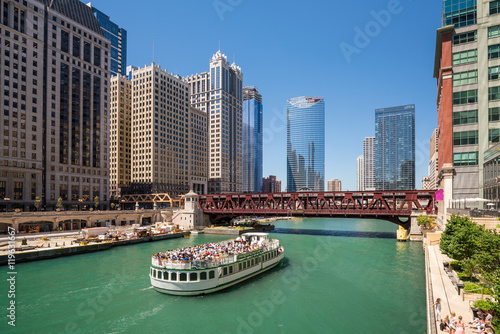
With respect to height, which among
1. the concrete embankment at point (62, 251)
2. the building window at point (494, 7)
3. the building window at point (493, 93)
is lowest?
the concrete embankment at point (62, 251)

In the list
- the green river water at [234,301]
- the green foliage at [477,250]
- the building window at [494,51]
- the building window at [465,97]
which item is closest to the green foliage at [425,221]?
the green river water at [234,301]

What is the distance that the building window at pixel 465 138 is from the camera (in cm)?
6272

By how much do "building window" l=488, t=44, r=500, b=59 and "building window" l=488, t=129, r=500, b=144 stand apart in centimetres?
1382

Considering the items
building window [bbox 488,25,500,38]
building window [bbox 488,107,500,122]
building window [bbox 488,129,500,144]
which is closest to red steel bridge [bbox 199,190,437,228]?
building window [bbox 488,129,500,144]

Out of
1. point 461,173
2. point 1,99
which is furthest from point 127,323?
point 1,99

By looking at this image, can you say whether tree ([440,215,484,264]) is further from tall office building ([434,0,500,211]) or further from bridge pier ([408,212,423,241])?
bridge pier ([408,212,423,241])

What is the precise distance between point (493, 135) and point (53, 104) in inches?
4901

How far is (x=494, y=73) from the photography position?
60.7 meters

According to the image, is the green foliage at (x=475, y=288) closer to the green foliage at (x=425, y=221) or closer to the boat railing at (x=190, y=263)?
the boat railing at (x=190, y=263)

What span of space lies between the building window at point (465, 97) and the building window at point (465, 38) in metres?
10.1

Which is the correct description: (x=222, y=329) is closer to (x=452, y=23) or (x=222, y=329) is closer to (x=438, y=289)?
(x=438, y=289)

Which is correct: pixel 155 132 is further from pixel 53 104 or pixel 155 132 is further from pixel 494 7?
pixel 494 7

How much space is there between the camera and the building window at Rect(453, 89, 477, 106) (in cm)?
6307

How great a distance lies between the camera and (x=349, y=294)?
3753 centimetres
